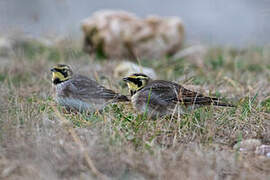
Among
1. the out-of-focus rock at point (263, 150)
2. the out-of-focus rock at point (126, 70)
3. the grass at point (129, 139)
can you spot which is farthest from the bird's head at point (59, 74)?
the out-of-focus rock at point (263, 150)

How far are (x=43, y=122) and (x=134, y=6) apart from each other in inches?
446

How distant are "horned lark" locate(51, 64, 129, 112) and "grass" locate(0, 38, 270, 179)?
0.57 feet

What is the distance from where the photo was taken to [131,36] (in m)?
10.2

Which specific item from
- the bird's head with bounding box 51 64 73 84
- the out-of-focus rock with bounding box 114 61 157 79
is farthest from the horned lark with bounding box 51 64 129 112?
the out-of-focus rock with bounding box 114 61 157 79

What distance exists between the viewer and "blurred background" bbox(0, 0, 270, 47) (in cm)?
1224

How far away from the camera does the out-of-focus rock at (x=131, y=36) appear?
10.2 m

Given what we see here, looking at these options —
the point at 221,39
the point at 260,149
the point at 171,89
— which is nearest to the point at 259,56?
the point at 221,39

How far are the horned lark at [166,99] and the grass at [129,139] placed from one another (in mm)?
142

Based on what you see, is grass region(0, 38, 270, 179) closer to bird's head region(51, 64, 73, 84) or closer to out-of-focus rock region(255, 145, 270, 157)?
out-of-focus rock region(255, 145, 270, 157)

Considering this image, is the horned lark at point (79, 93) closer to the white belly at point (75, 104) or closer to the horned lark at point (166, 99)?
the white belly at point (75, 104)

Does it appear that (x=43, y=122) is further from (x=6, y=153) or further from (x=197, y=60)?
(x=197, y=60)

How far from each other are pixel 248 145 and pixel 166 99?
1371 mm

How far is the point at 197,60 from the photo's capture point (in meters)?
9.58

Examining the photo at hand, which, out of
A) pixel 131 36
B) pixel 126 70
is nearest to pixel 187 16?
pixel 131 36
